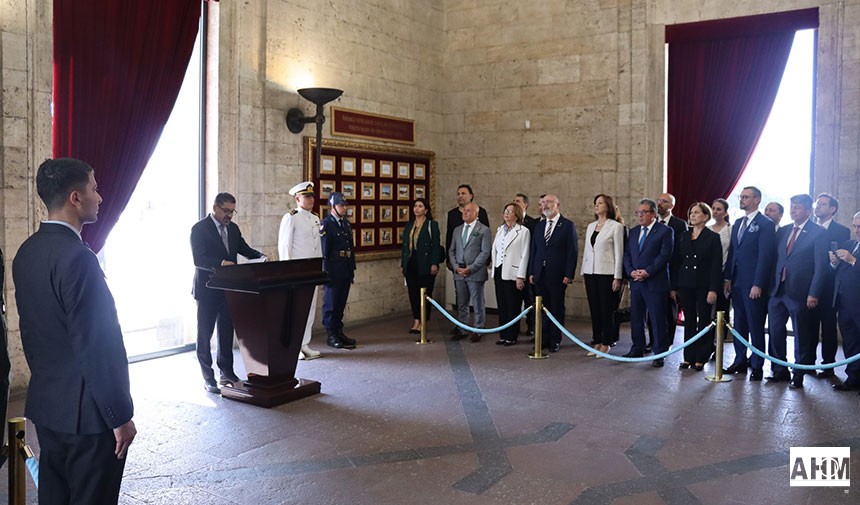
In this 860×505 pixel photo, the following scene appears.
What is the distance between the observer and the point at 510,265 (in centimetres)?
805

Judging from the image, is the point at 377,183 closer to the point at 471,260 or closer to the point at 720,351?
the point at 471,260

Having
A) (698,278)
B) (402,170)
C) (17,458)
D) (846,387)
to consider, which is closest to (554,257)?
(698,278)

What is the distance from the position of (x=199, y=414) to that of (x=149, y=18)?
3.76m

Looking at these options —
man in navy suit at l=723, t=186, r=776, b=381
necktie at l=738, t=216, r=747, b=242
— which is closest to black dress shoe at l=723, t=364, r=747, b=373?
man in navy suit at l=723, t=186, r=776, b=381

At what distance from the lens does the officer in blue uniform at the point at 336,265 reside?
773cm

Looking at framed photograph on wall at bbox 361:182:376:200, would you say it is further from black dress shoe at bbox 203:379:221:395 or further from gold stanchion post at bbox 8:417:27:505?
gold stanchion post at bbox 8:417:27:505

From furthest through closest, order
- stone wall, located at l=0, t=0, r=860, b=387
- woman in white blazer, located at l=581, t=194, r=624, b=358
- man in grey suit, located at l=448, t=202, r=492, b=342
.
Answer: man in grey suit, located at l=448, t=202, r=492, b=342, stone wall, located at l=0, t=0, r=860, b=387, woman in white blazer, located at l=581, t=194, r=624, b=358

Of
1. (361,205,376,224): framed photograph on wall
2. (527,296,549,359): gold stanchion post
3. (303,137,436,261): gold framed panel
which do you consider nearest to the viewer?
(527,296,549,359): gold stanchion post

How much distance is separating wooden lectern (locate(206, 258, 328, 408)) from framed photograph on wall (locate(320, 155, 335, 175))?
122 inches

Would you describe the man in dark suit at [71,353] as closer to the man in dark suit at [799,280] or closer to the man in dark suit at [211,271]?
the man in dark suit at [211,271]

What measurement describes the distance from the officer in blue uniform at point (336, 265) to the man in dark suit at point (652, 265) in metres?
2.92

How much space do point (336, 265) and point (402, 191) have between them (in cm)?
274

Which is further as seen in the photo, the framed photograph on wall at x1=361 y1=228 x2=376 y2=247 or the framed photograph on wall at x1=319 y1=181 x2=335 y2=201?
the framed photograph on wall at x1=361 y1=228 x2=376 y2=247

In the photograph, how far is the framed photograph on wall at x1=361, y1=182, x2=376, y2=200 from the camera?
A: 31.3 ft
